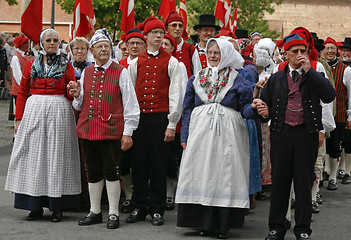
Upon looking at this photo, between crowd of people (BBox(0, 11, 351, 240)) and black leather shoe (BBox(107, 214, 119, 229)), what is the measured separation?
12mm

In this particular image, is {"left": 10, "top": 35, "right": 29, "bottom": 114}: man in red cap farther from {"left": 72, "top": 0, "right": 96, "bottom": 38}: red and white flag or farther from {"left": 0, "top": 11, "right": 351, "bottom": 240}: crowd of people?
{"left": 0, "top": 11, "right": 351, "bottom": 240}: crowd of people

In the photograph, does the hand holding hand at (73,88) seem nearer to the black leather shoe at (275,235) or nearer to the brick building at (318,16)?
the black leather shoe at (275,235)

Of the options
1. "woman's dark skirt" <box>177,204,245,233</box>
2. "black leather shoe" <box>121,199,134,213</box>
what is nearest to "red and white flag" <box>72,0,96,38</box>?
"black leather shoe" <box>121,199,134,213</box>

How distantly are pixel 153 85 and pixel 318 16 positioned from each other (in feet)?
162

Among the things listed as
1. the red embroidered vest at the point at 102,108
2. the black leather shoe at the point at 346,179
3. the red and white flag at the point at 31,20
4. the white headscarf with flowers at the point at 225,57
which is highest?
the red and white flag at the point at 31,20

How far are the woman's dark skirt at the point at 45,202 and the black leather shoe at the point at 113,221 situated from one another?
2.03 ft

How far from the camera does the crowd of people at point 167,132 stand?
5930 mm

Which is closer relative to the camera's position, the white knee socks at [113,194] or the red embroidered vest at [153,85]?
the white knee socks at [113,194]

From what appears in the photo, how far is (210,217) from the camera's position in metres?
6.18

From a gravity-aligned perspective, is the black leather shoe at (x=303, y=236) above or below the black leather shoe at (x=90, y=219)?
above

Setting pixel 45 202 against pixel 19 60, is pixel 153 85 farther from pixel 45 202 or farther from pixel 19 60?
pixel 19 60

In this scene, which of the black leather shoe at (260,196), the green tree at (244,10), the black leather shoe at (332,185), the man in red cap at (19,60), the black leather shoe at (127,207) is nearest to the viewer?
the black leather shoe at (127,207)

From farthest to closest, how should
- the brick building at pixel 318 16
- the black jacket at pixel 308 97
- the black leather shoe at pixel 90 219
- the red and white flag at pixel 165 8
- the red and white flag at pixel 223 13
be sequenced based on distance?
1. the brick building at pixel 318 16
2. the red and white flag at pixel 223 13
3. the red and white flag at pixel 165 8
4. the black leather shoe at pixel 90 219
5. the black jacket at pixel 308 97

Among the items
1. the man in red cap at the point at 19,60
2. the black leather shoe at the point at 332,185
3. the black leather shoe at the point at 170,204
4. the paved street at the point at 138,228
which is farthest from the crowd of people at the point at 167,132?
the man in red cap at the point at 19,60
